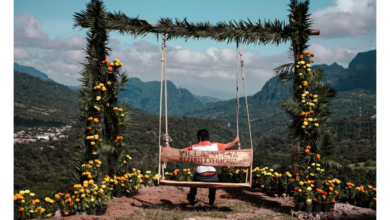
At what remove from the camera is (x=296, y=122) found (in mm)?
6977

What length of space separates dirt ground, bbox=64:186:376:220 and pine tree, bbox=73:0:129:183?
1007 mm

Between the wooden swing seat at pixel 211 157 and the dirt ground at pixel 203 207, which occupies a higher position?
the wooden swing seat at pixel 211 157

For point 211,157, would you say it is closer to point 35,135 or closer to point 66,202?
point 66,202

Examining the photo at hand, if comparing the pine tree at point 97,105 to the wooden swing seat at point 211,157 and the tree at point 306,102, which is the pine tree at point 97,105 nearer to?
the wooden swing seat at point 211,157

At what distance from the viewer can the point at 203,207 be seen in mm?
6820

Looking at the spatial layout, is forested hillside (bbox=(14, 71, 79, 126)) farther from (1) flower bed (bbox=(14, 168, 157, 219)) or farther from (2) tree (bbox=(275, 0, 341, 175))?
(2) tree (bbox=(275, 0, 341, 175))

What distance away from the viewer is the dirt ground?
19.0 feet

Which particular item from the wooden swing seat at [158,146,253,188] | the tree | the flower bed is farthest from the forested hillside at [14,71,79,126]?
the wooden swing seat at [158,146,253,188]

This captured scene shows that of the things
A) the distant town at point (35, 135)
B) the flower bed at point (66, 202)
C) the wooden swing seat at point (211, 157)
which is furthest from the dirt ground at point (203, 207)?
the distant town at point (35, 135)

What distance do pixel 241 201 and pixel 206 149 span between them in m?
2.57

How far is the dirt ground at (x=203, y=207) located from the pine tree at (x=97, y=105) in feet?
3.30

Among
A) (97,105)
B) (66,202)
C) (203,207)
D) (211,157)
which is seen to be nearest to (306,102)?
(211,157)

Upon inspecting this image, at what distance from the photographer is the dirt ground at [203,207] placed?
19.0 feet

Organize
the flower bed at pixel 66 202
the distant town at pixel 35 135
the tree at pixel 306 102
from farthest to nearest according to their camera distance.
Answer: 1. the distant town at pixel 35 135
2. the tree at pixel 306 102
3. the flower bed at pixel 66 202
